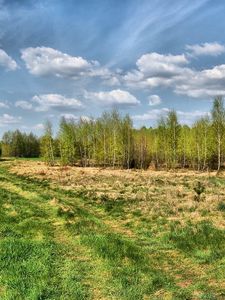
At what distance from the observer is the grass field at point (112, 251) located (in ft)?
37.4

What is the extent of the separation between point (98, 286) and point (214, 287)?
11.4ft

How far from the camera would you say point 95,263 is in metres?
13.6

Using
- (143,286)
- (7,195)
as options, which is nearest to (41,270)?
(143,286)

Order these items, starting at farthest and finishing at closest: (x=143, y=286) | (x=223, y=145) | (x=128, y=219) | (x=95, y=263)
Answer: (x=223, y=145)
(x=128, y=219)
(x=95, y=263)
(x=143, y=286)

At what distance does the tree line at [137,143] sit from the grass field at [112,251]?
5476 centimetres

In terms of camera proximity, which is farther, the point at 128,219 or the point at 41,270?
the point at 128,219

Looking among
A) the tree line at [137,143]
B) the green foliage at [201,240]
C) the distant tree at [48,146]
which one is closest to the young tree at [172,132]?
the tree line at [137,143]

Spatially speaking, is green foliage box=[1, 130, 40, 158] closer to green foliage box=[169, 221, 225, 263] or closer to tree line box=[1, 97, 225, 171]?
tree line box=[1, 97, 225, 171]

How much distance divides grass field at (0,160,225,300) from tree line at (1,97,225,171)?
5476 cm

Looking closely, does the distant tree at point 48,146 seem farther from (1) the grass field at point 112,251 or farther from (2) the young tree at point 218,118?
(1) the grass field at point 112,251

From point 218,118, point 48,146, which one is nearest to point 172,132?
point 218,118

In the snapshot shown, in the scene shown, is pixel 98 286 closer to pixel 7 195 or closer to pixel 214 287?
pixel 214 287

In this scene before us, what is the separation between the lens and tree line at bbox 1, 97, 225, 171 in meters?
80.2

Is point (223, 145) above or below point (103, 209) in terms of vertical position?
above
